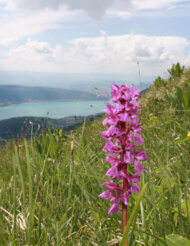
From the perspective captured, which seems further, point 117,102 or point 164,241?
point 164,241

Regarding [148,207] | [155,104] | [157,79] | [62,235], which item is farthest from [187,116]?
[157,79]

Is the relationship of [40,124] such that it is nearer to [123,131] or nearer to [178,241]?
[178,241]

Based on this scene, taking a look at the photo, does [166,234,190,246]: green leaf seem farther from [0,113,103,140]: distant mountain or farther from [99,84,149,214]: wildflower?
[0,113,103,140]: distant mountain

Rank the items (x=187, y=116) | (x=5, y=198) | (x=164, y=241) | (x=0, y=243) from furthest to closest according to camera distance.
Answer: (x=187, y=116) → (x=5, y=198) → (x=0, y=243) → (x=164, y=241)

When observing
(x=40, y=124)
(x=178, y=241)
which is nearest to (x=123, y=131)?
(x=178, y=241)

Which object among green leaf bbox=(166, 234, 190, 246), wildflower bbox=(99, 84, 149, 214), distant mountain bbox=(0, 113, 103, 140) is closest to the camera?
wildflower bbox=(99, 84, 149, 214)

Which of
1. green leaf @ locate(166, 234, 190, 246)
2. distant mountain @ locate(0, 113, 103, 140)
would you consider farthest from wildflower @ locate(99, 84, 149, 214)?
distant mountain @ locate(0, 113, 103, 140)

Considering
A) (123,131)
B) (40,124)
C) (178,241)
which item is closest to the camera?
(123,131)

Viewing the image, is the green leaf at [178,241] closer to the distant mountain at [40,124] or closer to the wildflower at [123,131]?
the wildflower at [123,131]

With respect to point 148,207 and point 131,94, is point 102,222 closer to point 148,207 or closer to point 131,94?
point 148,207

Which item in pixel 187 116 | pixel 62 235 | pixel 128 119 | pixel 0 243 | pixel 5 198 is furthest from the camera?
pixel 187 116

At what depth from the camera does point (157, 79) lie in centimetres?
1233

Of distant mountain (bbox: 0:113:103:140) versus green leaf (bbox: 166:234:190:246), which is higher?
distant mountain (bbox: 0:113:103:140)

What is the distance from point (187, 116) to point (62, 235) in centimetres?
401
